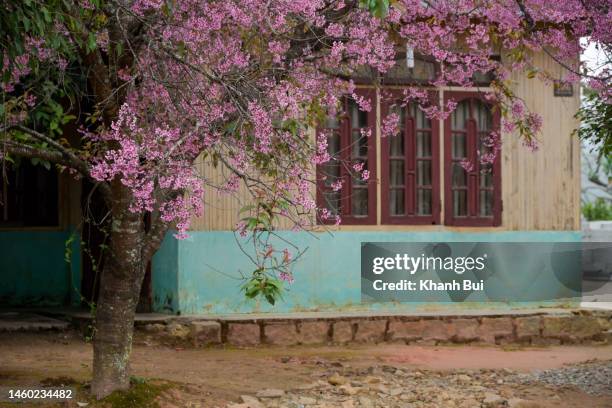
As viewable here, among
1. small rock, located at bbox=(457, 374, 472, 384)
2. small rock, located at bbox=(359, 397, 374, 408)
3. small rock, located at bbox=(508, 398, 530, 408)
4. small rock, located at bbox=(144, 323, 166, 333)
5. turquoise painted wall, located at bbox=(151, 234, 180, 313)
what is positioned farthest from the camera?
turquoise painted wall, located at bbox=(151, 234, 180, 313)

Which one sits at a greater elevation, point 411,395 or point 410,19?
point 410,19

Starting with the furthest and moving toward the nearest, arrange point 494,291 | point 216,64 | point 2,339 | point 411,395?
point 494,291 < point 2,339 < point 411,395 < point 216,64

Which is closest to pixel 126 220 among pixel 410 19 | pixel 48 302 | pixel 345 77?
pixel 410 19

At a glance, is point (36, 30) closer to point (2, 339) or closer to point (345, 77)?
point (2, 339)

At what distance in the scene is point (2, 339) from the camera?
12.4 meters

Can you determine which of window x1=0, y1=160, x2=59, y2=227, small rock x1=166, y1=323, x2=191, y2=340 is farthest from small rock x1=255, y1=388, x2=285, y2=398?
window x1=0, y1=160, x2=59, y2=227

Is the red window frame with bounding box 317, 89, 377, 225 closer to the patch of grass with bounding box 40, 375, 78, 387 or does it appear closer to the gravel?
the gravel

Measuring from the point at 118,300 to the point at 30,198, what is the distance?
269 inches

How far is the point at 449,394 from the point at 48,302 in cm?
691

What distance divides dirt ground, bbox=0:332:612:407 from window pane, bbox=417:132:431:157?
2.66m

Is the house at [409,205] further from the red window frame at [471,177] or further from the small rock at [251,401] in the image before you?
the small rock at [251,401]

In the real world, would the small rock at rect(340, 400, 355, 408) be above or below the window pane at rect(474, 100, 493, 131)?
below

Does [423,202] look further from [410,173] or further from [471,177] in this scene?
[471,177]

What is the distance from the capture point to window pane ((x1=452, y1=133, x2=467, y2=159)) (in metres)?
14.6
